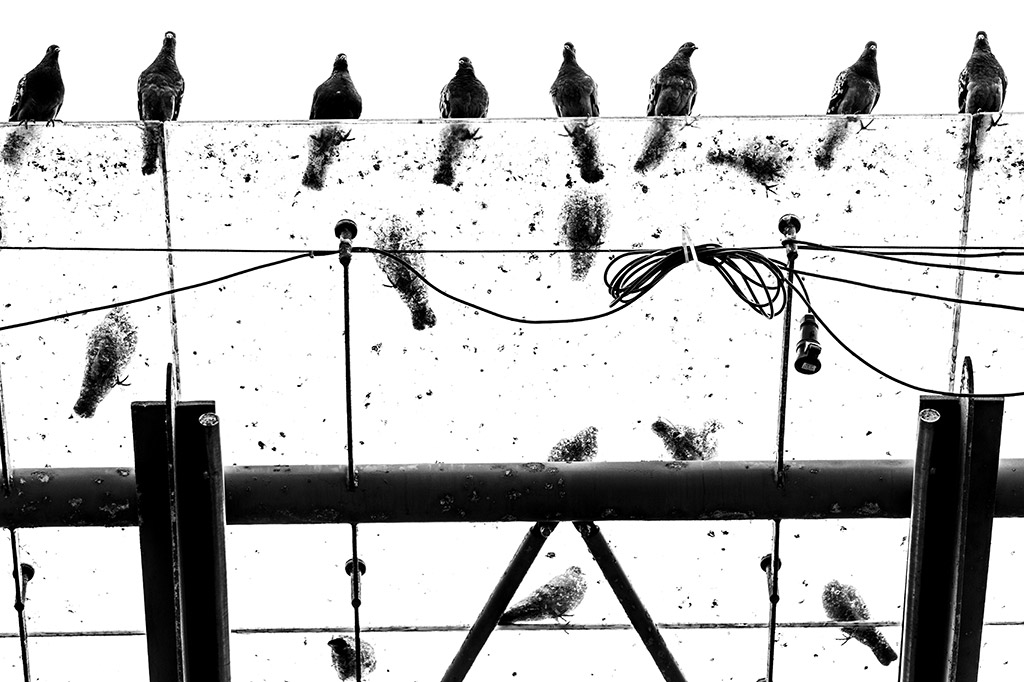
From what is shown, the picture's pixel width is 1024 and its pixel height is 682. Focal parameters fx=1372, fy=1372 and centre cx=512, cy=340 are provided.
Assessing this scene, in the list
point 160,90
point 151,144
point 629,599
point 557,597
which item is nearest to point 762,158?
point 629,599

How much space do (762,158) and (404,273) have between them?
3.96 feet

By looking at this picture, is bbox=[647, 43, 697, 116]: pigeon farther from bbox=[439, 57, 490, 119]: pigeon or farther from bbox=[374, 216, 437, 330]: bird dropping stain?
bbox=[374, 216, 437, 330]: bird dropping stain

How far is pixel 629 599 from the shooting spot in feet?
13.0

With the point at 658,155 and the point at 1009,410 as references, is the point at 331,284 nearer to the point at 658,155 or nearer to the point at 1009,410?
the point at 658,155

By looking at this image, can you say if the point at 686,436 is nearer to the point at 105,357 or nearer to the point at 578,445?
the point at 578,445

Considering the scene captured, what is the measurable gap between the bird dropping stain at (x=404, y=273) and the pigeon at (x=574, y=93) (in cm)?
211

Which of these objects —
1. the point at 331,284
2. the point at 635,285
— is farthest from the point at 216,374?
the point at 635,285

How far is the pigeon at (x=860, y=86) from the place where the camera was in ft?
21.3

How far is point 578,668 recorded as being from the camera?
15.2ft

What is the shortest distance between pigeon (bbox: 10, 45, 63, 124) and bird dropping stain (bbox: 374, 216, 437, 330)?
274 cm

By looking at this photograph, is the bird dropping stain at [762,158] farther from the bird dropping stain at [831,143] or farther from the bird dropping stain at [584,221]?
the bird dropping stain at [584,221]

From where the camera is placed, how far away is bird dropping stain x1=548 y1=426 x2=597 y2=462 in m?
4.52

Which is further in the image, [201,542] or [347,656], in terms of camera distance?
[347,656]

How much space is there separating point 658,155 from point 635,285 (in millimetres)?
830
